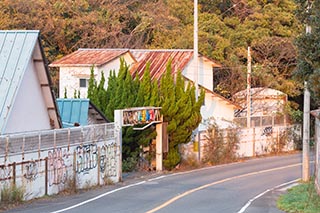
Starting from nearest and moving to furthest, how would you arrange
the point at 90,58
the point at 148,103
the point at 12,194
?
the point at 12,194
the point at 148,103
the point at 90,58

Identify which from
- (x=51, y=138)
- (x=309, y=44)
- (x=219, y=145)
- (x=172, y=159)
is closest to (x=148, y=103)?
(x=172, y=159)

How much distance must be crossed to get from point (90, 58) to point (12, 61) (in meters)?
23.6

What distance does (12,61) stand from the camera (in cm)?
2495

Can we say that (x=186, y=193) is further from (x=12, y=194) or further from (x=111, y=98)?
(x=111, y=98)

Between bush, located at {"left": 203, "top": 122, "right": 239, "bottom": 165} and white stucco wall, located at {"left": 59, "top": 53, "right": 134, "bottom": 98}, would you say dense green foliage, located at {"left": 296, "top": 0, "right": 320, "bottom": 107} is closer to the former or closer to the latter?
bush, located at {"left": 203, "top": 122, "right": 239, "bottom": 165}

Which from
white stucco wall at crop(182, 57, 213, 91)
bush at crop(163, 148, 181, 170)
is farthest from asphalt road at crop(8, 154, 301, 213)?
white stucco wall at crop(182, 57, 213, 91)

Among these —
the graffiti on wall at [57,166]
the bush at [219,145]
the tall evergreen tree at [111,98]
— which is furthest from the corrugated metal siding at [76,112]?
the bush at [219,145]

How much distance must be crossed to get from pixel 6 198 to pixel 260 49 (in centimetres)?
3988

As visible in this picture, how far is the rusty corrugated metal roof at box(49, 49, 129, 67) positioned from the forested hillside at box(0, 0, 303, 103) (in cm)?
643

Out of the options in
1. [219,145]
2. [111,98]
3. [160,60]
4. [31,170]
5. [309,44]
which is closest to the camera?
[309,44]

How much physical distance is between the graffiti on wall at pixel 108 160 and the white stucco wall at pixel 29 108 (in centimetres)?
316

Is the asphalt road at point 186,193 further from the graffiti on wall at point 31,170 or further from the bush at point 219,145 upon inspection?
the bush at point 219,145

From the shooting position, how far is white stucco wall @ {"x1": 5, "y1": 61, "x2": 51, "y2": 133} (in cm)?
2522

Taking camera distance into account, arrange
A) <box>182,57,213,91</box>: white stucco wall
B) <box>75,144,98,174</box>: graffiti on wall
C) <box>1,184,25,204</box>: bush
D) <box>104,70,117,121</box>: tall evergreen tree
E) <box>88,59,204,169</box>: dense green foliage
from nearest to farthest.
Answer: <box>1,184,25,204</box>: bush < <box>75,144,98,174</box>: graffiti on wall < <box>104,70,117,121</box>: tall evergreen tree < <box>88,59,204,169</box>: dense green foliage < <box>182,57,213,91</box>: white stucco wall
